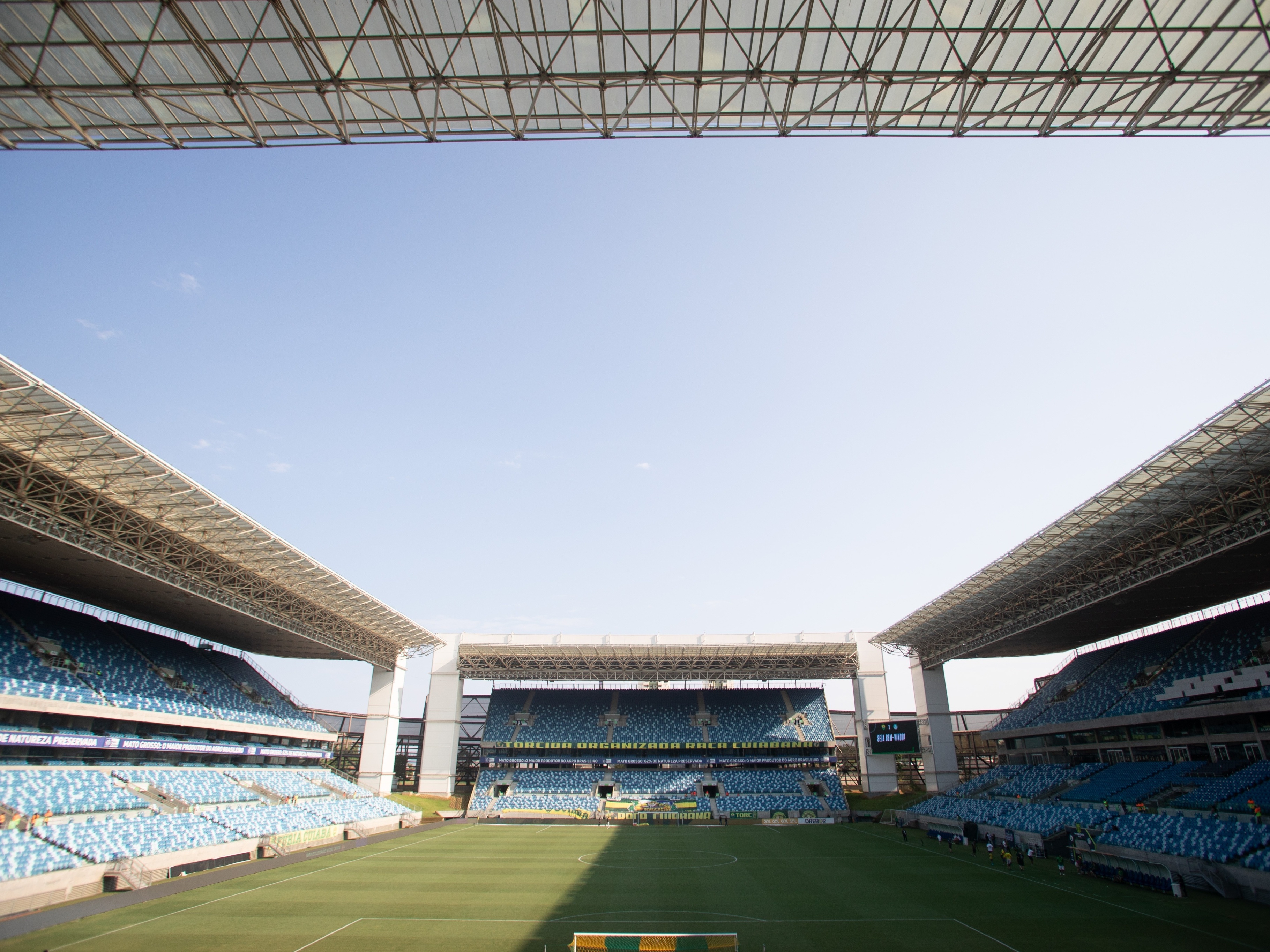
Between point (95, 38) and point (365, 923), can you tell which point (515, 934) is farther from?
point (95, 38)

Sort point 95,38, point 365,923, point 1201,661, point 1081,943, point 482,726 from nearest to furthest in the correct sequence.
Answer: point 95,38
point 1081,943
point 365,923
point 1201,661
point 482,726

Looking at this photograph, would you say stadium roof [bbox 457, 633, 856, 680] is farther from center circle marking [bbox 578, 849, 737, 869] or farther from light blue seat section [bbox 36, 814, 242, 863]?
light blue seat section [bbox 36, 814, 242, 863]

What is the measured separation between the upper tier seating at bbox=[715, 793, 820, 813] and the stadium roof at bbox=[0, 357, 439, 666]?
114 feet

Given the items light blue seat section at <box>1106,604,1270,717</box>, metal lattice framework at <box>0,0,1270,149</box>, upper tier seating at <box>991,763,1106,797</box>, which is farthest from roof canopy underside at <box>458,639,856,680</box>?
metal lattice framework at <box>0,0,1270,149</box>

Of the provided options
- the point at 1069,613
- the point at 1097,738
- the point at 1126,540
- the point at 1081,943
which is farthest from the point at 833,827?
the point at 1081,943

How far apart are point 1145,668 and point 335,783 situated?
61.4m

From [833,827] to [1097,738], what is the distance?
66.5 ft

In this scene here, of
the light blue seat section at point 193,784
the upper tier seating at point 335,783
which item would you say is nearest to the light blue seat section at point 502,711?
the upper tier seating at point 335,783

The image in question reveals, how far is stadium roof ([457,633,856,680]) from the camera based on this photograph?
6025cm

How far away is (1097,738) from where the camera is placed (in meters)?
44.7

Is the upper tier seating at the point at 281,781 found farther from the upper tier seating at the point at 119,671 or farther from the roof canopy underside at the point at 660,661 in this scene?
the roof canopy underside at the point at 660,661

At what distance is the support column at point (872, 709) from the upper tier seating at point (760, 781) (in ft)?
12.0

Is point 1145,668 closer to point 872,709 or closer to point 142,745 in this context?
point 872,709

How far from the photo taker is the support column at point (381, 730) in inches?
2206
